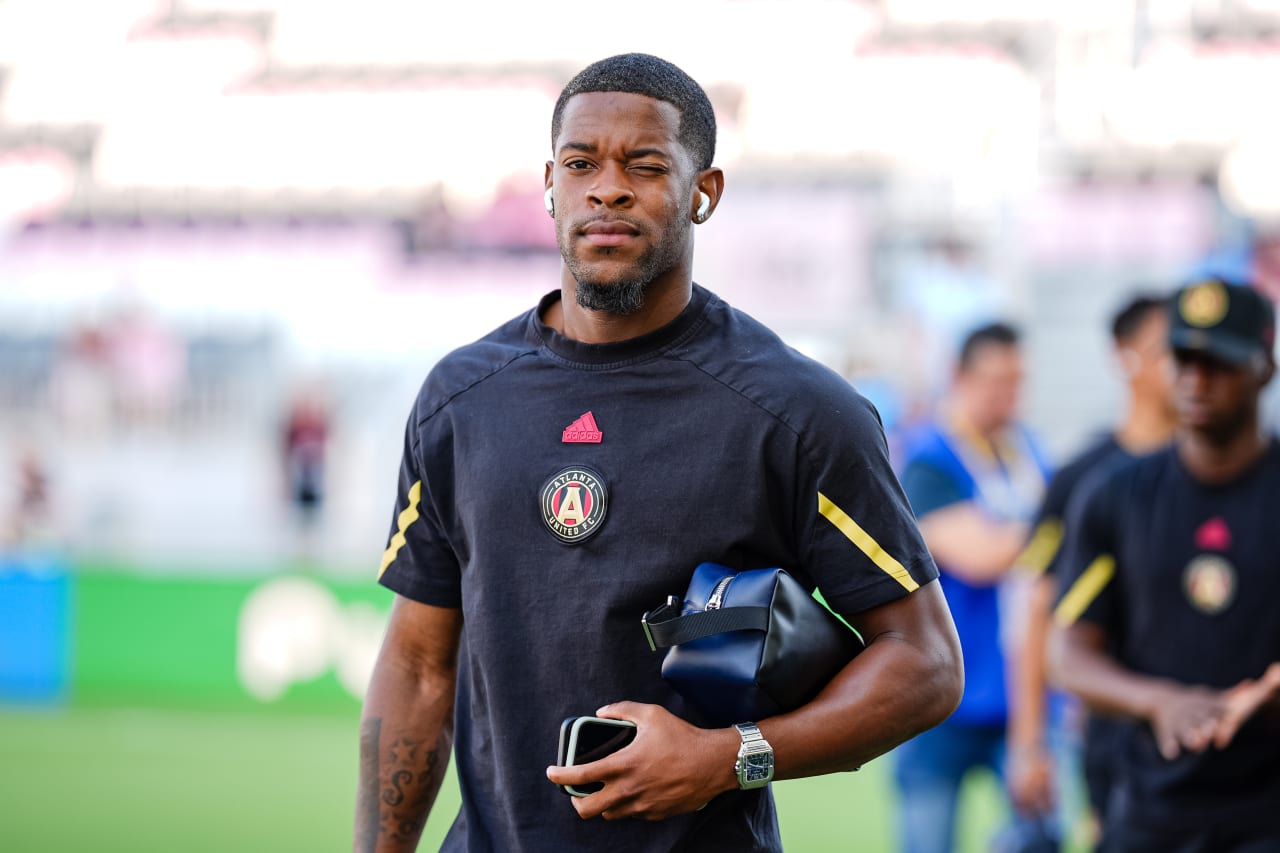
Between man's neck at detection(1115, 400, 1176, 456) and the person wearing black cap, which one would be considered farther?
man's neck at detection(1115, 400, 1176, 456)

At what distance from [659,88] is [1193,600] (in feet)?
7.02

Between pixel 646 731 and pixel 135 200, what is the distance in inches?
960

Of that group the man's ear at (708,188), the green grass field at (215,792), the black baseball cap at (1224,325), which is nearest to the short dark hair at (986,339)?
the green grass field at (215,792)

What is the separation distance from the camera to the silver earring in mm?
2826

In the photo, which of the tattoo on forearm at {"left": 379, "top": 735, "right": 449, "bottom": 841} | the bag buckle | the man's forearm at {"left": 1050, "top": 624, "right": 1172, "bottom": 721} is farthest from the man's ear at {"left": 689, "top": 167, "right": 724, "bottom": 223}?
the man's forearm at {"left": 1050, "top": 624, "right": 1172, "bottom": 721}

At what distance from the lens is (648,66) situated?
2.77 m

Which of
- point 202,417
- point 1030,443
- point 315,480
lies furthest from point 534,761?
point 202,417

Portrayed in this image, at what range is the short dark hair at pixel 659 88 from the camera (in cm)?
274

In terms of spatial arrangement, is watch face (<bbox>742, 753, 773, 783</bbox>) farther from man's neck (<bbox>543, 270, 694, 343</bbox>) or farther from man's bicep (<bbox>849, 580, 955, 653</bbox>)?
man's neck (<bbox>543, 270, 694, 343</bbox>)

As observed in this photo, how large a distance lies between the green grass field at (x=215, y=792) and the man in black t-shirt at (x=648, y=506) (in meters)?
4.82

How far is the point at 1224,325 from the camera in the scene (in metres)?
4.21

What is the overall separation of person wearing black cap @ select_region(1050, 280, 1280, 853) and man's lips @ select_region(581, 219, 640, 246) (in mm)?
1922

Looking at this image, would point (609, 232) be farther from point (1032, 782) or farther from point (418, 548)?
point (1032, 782)

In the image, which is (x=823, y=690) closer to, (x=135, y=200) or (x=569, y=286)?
(x=569, y=286)
